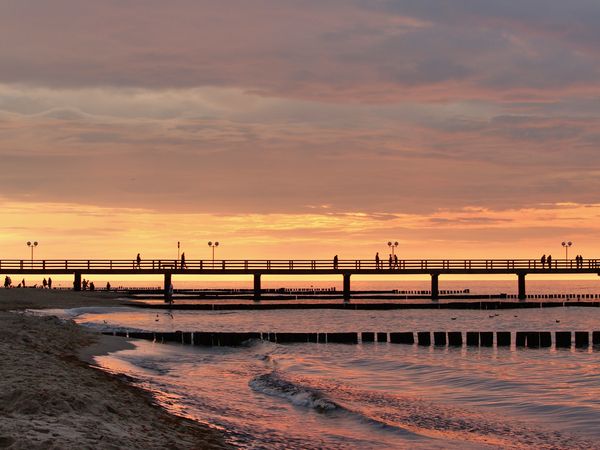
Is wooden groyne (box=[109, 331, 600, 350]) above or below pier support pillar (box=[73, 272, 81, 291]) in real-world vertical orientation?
below

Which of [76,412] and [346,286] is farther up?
[76,412]

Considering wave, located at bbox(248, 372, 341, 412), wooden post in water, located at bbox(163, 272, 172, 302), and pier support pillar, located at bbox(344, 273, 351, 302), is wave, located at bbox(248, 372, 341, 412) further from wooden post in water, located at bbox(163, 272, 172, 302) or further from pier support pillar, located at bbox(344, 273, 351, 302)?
pier support pillar, located at bbox(344, 273, 351, 302)

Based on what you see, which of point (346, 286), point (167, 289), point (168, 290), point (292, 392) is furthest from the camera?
point (346, 286)

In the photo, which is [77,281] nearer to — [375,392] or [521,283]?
[521,283]

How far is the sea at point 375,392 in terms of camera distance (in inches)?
620

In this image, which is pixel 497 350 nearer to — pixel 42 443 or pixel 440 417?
pixel 440 417

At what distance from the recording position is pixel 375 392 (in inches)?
888

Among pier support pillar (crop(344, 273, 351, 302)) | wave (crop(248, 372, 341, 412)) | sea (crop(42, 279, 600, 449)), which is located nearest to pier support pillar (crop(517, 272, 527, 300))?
pier support pillar (crop(344, 273, 351, 302))

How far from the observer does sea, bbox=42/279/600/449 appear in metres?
15.8

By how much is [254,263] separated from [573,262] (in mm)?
36689

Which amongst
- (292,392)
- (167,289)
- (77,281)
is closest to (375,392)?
(292,392)

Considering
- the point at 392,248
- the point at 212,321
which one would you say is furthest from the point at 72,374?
the point at 392,248

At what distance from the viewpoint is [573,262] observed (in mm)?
87250

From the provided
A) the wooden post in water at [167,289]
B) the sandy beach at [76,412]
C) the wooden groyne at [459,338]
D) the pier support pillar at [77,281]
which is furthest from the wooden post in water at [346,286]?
the sandy beach at [76,412]
